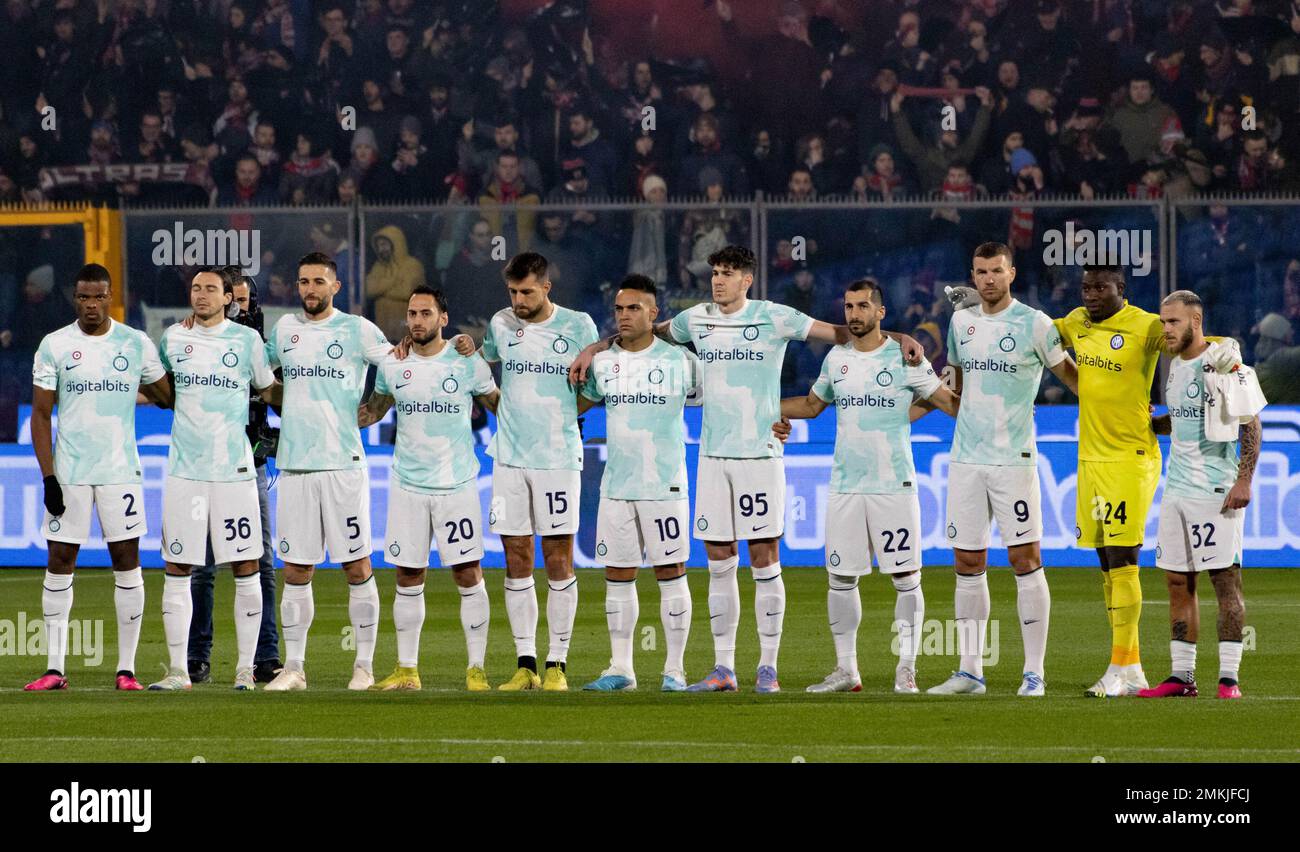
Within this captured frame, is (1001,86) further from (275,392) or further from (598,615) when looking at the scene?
(275,392)

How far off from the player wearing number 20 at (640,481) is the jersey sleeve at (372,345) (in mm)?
1045

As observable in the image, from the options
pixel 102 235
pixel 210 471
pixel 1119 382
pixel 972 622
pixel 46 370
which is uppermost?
pixel 102 235

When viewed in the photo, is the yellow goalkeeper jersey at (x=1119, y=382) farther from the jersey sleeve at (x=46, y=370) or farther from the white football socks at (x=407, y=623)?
the jersey sleeve at (x=46, y=370)

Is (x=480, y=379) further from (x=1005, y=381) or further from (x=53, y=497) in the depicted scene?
(x=1005, y=381)

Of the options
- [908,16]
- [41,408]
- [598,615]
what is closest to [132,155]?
[908,16]

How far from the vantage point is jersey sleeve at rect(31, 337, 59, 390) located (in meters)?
9.91

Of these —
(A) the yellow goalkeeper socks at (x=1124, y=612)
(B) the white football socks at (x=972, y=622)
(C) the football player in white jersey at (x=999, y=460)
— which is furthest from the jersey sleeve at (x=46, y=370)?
(A) the yellow goalkeeper socks at (x=1124, y=612)

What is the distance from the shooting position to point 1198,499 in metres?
9.27

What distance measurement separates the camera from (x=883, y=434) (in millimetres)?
9703

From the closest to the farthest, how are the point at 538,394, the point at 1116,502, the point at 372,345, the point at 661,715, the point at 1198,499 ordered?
the point at 661,715 → the point at 1198,499 → the point at 1116,502 → the point at 538,394 → the point at 372,345

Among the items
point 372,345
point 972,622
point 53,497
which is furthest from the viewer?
point 372,345

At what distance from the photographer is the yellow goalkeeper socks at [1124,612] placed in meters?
9.40

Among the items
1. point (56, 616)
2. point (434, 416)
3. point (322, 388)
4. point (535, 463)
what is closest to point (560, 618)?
point (535, 463)

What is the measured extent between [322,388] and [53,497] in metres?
1.41
